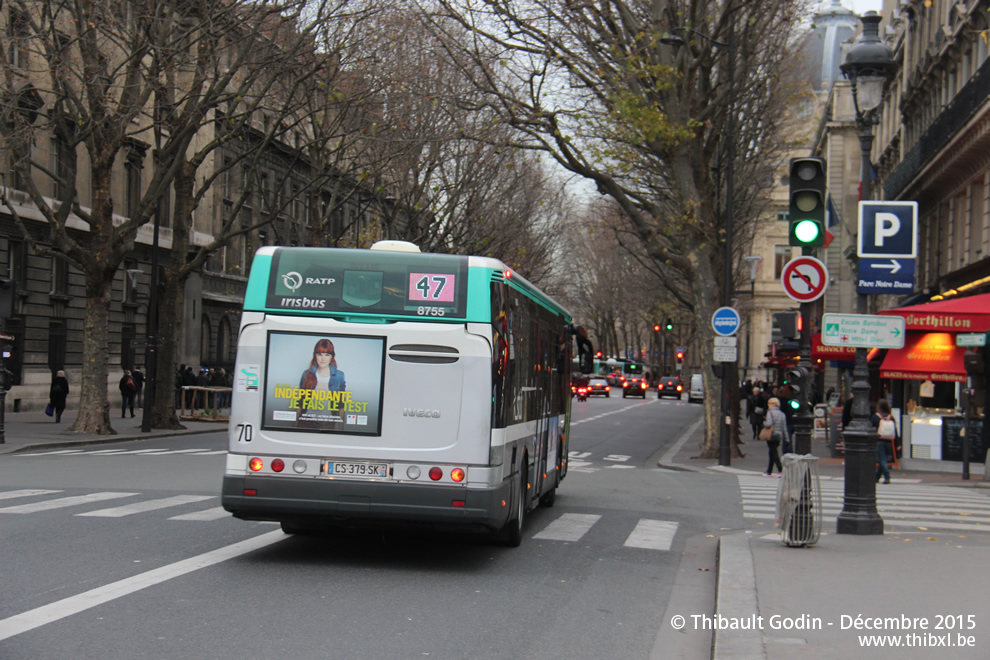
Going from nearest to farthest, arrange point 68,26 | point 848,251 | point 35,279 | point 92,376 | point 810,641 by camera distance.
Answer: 1. point 810,641
2. point 92,376
3. point 68,26
4. point 35,279
5. point 848,251

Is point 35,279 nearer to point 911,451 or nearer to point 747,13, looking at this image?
point 747,13

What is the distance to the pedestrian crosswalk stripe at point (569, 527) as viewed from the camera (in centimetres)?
1251

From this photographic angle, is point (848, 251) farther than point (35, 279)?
Yes

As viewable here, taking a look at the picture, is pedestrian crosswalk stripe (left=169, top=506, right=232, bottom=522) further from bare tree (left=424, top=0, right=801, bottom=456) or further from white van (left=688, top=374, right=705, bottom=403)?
white van (left=688, top=374, right=705, bottom=403)

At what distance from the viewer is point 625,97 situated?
904 inches

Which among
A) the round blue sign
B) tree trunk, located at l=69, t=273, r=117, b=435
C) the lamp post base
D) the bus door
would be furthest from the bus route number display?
tree trunk, located at l=69, t=273, r=117, b=435

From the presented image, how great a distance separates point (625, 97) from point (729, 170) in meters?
Result: 4.31

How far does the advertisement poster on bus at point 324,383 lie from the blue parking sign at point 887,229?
552cm

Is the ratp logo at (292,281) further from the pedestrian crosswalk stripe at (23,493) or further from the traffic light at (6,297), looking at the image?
the traffic light at (6,297)

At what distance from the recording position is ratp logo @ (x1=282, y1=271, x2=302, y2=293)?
9.91 meters

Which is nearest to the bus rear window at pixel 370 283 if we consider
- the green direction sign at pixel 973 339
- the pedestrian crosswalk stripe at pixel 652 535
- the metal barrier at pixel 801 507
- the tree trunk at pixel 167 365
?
the metal barrier at pixel 801 507

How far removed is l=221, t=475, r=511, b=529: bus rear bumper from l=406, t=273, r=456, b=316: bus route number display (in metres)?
1.50

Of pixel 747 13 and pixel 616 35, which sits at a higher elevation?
pixel 747 13

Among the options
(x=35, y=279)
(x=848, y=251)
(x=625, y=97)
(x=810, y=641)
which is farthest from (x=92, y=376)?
(x=848, y=251)
